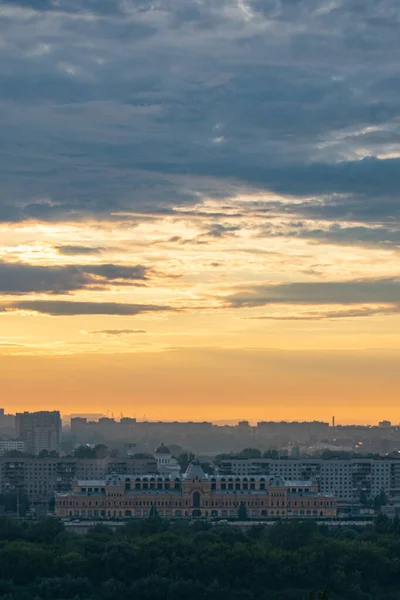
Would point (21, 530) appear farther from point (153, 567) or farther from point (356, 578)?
point (356, 578)

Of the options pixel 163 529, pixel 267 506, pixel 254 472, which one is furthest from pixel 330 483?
pixel 163 529

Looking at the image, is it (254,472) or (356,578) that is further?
(254,472)

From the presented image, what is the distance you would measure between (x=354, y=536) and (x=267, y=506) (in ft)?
89.0

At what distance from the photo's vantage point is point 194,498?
119 m

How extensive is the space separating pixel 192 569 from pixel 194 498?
42.3 m

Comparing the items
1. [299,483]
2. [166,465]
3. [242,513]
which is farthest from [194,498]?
[166,465]

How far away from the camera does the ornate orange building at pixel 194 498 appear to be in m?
117

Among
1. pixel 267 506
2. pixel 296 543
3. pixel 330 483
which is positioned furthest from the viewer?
pixel 330 483

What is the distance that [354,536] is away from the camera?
9181cm

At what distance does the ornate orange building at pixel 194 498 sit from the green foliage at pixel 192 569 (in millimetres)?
32799

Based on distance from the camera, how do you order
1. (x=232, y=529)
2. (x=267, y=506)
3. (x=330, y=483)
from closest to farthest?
1. (x=232, y=529)
2. (x=267, y=506)
3. (x=330, y=483)

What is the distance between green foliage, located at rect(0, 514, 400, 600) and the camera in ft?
242

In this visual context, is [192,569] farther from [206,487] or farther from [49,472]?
[49,472]

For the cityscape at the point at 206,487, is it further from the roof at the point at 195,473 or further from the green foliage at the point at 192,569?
the green foliage at the point at 192,569
